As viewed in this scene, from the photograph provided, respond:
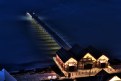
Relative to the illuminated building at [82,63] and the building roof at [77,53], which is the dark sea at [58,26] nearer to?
the building roof at [77,53]

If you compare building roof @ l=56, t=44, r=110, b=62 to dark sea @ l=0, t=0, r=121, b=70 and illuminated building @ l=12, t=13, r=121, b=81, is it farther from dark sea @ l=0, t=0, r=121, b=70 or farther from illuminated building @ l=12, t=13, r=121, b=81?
dark sea @ l=0, t=0, r=121, b=70

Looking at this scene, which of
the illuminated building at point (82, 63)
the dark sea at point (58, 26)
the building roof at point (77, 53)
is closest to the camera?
the illuminated building at point (82, 63)

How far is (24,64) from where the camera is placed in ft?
108

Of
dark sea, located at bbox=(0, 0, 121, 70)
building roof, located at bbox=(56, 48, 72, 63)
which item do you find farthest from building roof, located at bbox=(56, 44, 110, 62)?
dark sea, located at bbox=(0, 0, 121, 70)

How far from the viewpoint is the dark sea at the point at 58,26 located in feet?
115

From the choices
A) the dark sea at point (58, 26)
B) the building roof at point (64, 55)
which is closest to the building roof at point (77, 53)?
the building roof at point (64, 55)

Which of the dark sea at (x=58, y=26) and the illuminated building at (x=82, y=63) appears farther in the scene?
the dark sea at (x=58, y=26)

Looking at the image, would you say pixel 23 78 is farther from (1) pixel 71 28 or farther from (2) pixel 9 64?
(1) pixel 71 28

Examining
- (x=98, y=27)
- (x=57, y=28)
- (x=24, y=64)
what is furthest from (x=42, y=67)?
(x=98, y=27)

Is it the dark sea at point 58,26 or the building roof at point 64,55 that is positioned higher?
the dark sea at point 58,26

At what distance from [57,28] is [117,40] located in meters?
7.85

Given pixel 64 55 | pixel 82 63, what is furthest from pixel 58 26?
pixel 82 63

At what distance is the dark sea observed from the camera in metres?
34.9

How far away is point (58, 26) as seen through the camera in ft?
145
